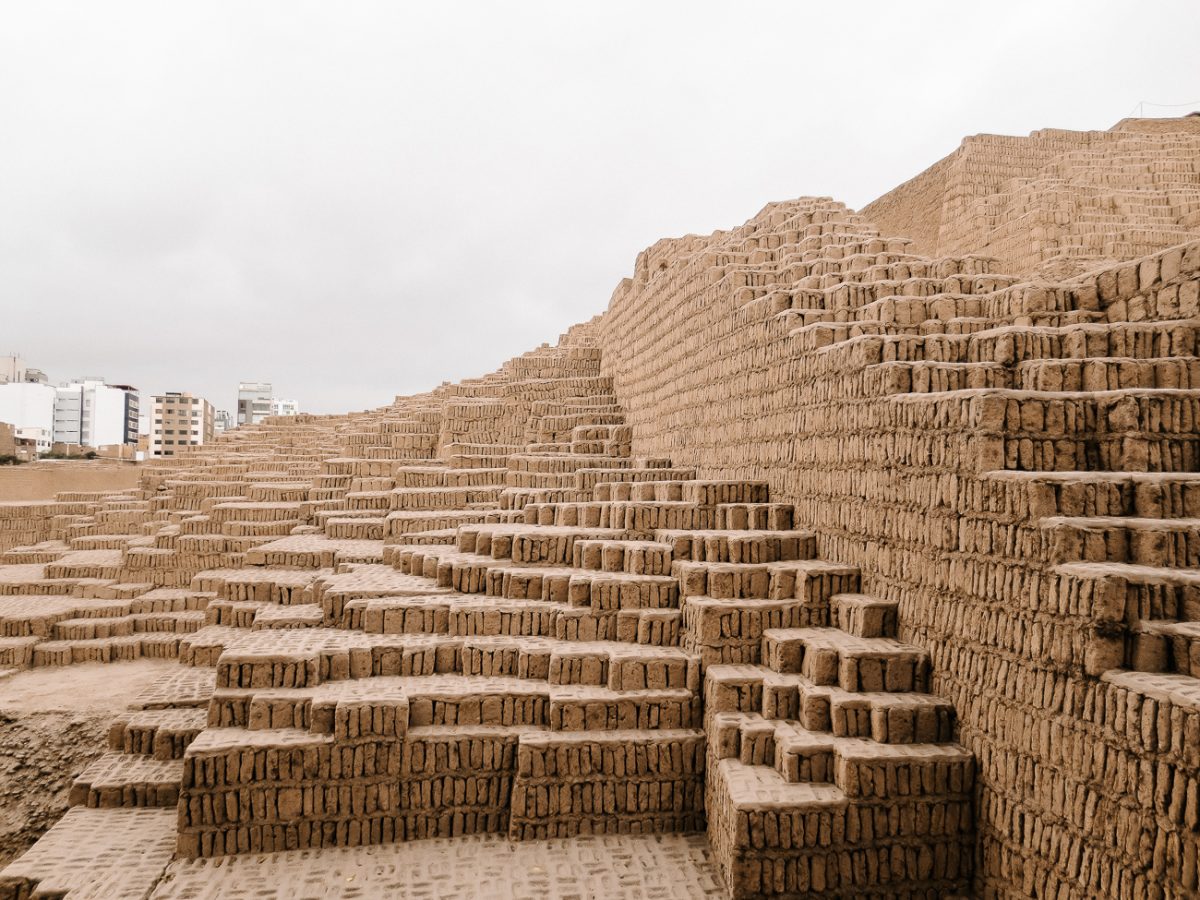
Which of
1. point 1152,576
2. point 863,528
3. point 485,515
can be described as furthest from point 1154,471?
point 485,515

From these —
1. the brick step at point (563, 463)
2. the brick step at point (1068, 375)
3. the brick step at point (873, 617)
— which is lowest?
the brick step at point (873, 617)

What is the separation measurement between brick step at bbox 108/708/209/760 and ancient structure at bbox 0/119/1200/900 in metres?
0.03

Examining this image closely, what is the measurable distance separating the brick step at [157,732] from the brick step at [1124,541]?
21.2 feet

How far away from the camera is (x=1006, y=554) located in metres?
4.02

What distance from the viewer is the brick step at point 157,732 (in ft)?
20.3

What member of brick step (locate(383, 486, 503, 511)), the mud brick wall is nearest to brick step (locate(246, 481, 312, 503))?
brick step (locate(383, 486, 503, 511))

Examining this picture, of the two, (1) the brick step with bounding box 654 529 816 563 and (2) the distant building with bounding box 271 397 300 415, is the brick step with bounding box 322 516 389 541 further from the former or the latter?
(2) the distant building with bounding box 271 397 300 415

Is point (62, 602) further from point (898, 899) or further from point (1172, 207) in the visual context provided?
point (1172, 207)

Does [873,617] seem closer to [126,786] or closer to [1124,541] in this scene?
[1124,541]

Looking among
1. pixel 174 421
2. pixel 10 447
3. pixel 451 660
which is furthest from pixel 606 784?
pixel 174 421

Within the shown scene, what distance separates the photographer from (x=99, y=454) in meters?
38.4

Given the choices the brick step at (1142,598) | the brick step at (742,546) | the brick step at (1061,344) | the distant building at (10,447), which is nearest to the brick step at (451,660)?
the brick step at (742,546)

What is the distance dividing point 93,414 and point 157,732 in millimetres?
77862

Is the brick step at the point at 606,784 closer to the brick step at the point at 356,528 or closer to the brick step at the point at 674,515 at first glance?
the brick step at the point at 674,515
